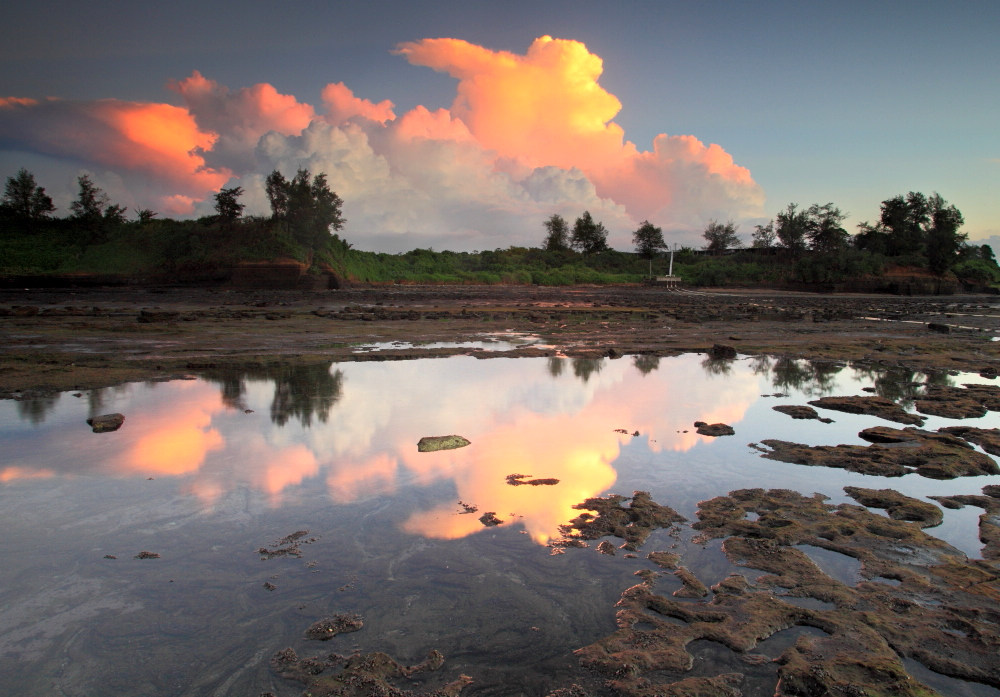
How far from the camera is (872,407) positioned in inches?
323

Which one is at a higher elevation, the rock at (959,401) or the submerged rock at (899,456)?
the rock at (959,401)

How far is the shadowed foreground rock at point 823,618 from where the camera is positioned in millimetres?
2621

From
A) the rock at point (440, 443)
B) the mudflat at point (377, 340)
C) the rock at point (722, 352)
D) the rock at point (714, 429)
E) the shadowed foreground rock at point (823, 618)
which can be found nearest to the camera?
the shadowed foreground rock at point (823, 618)

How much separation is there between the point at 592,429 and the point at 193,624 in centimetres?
492

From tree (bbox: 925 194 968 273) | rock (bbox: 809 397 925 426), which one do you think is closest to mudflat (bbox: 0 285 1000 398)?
rock (bbox: 809 397 925 426)

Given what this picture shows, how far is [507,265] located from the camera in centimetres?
9731

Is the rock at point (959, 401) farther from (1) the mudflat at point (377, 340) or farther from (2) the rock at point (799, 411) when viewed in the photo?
(1) the mudflat at point (377, 340)

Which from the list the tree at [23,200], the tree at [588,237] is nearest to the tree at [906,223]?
the tree at [588,237]

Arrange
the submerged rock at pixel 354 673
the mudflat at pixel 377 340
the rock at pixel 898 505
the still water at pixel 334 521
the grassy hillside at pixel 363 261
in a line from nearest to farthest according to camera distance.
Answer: the submerged rock at pixel 354 673, the still water at pixel 334 521, the rock at pixel 898 505, the mudflat at pixel 377 340, the grassy hillside at pixel 363 261

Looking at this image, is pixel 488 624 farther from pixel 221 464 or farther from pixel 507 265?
pixel 507 265

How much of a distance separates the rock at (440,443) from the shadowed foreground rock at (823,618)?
9.22 feet

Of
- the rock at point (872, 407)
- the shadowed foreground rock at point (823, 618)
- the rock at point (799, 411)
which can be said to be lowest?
the shadowed foreground rock at point (823, 618)

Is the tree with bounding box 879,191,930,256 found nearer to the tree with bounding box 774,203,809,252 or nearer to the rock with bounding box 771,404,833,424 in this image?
the tree with bounding box 774,203,809,252

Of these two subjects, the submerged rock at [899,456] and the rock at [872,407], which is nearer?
the submerged rock at [899,456]
